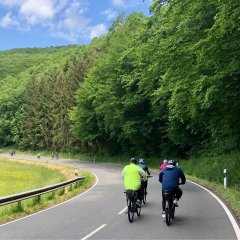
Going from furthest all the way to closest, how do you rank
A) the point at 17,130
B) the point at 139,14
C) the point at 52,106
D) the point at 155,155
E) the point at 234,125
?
the point at 17,130, the point at 52,106, the point at 139,14, the point at 155,155, the point at 234,125

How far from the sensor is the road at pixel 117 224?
10.4 metres

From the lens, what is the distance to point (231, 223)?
38.7 feet

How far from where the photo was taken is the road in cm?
1041

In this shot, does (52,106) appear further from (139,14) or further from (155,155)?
(155,155)

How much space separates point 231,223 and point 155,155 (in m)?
37.9

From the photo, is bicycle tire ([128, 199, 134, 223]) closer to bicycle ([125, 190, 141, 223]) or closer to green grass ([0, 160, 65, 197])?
bicycle ([125, 190, 141, 223])

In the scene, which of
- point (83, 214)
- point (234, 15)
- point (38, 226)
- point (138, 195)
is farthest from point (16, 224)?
point (234, 15)

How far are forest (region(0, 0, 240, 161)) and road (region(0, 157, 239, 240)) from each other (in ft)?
18.5

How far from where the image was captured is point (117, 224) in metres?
12.0

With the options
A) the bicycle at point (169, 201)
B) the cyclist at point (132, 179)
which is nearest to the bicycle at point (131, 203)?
the cyclist at point (132, 179)

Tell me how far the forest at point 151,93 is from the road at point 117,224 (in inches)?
222

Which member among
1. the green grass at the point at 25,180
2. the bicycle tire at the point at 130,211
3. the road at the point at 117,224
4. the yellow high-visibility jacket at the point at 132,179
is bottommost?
the green grass at the point at 25,180

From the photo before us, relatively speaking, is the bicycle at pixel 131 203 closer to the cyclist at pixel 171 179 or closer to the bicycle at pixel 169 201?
the cyclist at pixel 171 179

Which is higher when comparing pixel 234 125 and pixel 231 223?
pixel 234 125
